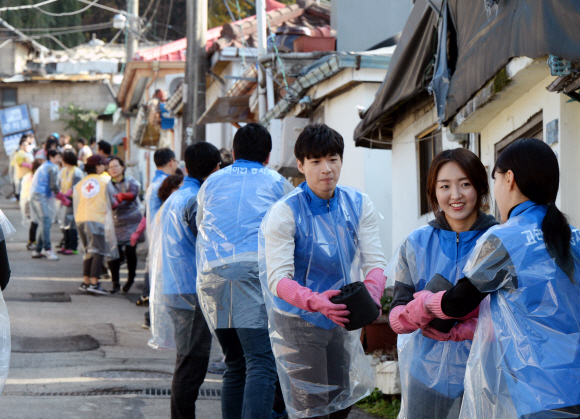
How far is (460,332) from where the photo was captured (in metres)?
2.89

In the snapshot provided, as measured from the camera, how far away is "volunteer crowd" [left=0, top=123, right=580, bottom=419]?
2.52 meters

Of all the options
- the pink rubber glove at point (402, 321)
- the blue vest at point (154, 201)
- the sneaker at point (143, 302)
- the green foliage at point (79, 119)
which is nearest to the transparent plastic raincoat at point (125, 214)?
the sneaker at point (143, 302)

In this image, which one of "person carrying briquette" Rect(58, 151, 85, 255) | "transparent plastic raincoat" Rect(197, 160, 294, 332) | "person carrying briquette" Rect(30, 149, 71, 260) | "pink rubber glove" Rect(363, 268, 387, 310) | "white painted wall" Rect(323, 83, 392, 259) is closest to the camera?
"pink rubber glove" Rect(363, 268, 387, 310)

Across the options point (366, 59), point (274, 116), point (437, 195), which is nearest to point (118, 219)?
point (274, 116)

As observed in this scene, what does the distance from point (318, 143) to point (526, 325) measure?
1.54 metres

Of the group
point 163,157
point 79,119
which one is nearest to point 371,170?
point 163,157

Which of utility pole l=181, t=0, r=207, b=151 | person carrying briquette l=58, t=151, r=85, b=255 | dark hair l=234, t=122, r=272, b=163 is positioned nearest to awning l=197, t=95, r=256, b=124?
utility pole l=181, t=0, r=207, b=151

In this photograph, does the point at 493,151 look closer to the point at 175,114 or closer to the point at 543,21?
the point at 543,21

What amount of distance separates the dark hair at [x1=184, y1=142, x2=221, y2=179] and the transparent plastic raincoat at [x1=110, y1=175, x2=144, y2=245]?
5.45m

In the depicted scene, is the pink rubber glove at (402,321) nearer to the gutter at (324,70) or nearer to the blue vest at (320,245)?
the blue vest at (320,245)

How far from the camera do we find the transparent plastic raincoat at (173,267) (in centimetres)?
514

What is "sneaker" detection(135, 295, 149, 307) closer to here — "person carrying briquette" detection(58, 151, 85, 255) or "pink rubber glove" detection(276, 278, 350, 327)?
"person carrying briquette" detection(58, 151, 85, 255)

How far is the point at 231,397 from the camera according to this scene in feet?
14.1

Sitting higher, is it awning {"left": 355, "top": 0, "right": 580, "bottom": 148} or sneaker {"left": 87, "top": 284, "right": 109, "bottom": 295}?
awning {"left": 355, "top": 0, "right": 580, "bottom": 148}
